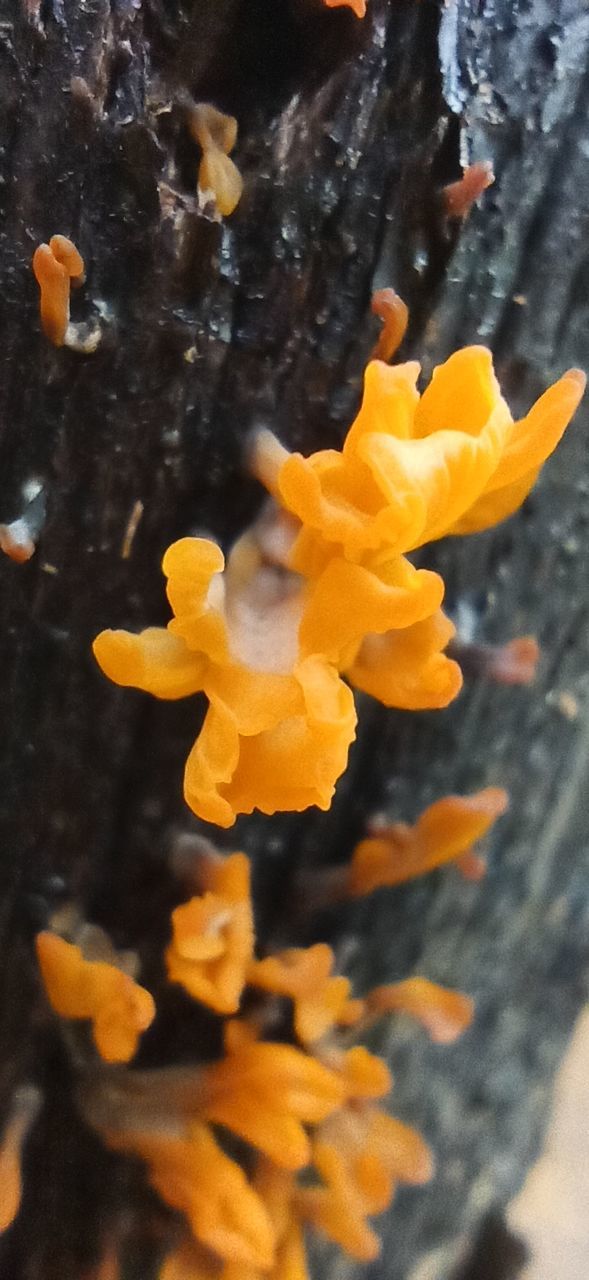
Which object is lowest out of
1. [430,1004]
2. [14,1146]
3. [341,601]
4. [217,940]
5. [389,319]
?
[14,1146]

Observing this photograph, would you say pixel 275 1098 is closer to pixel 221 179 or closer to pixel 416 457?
pixel 416 457

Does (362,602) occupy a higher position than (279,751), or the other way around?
(362,602)

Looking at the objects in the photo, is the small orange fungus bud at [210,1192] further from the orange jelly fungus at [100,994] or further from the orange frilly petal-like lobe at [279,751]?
the orange frilly petal-like lobe at [279,751]

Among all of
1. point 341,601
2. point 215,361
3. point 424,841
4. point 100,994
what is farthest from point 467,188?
point 100,994

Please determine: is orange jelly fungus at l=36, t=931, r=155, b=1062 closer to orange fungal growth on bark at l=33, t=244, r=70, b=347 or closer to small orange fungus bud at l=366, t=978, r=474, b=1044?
small orange fungus bud at l=366, t=978, r=474, b=1044

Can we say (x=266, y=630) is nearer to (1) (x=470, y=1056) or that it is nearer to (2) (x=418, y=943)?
(2) (x=418, y=943)

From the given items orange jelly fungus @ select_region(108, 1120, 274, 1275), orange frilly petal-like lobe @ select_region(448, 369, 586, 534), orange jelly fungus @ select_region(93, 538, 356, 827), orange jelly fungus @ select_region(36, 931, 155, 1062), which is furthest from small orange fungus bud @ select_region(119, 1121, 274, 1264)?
orange frilly petal-like lobe @ select_region(448, 369, 586, 534)
